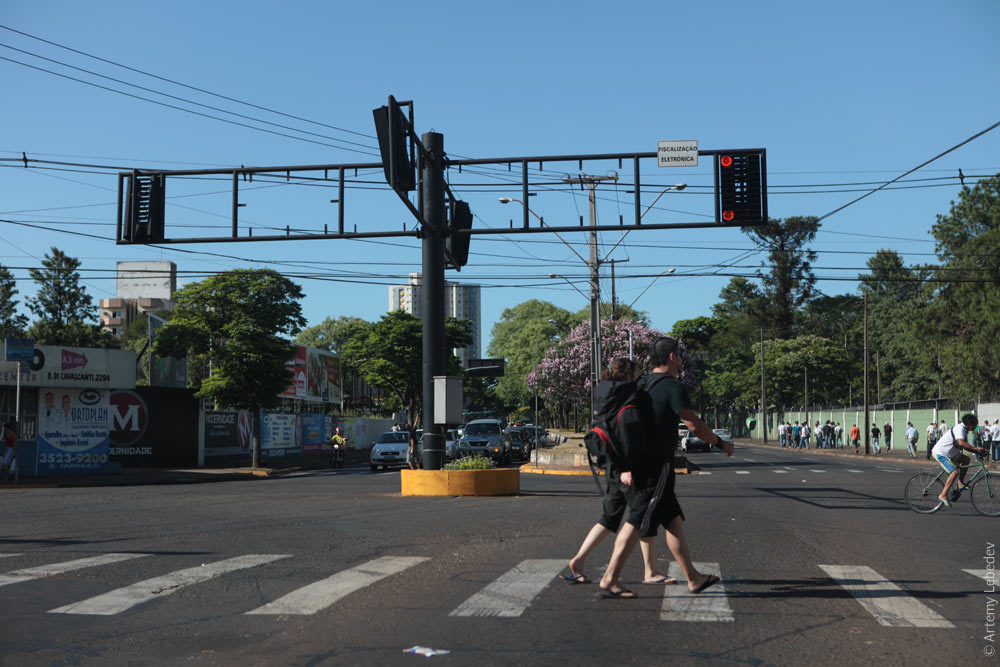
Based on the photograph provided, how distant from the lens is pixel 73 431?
2939 cm

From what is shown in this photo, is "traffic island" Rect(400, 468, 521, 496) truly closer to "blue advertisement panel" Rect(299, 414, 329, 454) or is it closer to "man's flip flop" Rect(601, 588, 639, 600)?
"man's flip flop" Rect(601, 588, 639, 600)

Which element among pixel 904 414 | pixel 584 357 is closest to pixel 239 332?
pixel 584 357

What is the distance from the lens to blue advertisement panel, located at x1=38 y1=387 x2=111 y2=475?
28656 millimetres

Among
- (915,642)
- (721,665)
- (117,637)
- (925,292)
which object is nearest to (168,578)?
(117,637)

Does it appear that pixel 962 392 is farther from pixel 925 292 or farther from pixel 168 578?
pixel 168 578

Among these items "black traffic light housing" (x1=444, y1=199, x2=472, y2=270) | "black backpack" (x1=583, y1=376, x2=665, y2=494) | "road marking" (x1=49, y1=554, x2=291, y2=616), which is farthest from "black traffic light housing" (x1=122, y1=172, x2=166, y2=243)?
"black backpack" (x1=583, y1=376, x2=665, y2=494)

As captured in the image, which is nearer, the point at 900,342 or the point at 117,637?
the point at 117,637

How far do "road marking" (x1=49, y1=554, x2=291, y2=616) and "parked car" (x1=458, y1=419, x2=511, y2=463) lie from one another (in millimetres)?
28209

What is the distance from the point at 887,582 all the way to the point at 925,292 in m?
65.8

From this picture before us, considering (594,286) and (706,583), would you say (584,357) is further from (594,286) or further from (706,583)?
(706,583)

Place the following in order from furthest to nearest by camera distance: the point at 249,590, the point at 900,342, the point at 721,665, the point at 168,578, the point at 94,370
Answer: the point at 900,342 → the point at 94,370 → the point at 168,578 → the point at 249,590 → the point at 721,665

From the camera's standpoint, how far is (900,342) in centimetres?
8369

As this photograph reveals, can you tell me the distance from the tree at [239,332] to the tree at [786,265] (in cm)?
5085

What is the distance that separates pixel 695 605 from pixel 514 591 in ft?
4.48
